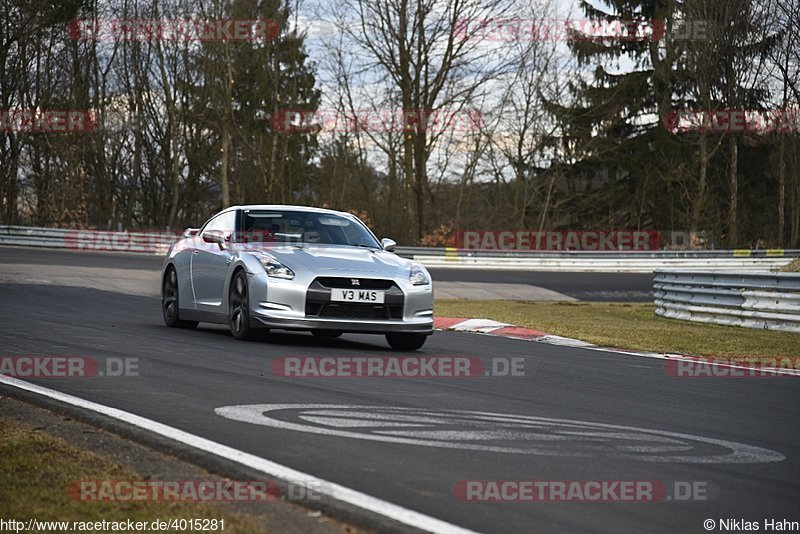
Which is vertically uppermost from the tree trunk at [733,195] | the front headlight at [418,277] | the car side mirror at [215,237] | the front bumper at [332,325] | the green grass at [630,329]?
the tree trunk at [733,195]

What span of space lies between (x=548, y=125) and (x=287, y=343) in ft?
126

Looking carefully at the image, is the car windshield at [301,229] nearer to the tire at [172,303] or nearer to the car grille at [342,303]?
the car grille at [342,303]

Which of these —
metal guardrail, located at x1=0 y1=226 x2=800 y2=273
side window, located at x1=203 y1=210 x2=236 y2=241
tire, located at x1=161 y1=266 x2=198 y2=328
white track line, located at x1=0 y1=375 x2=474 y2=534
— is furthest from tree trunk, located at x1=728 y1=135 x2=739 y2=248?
white track line, located at x1=0 y1=375 x2=474 y2=534

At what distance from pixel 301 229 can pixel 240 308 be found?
3.97 feet

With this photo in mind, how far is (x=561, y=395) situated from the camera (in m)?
8.22

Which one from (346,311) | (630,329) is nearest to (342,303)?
(346,311)

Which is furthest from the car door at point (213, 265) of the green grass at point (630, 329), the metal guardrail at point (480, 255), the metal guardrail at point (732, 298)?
the metal guardrail at point (480, 255)

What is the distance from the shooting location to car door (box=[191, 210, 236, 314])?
1215 cm

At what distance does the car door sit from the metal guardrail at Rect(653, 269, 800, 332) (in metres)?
9.43

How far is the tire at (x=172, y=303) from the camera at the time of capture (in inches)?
524

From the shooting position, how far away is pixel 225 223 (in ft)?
41.8

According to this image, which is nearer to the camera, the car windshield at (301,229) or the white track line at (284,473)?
the white track line at (284,473)

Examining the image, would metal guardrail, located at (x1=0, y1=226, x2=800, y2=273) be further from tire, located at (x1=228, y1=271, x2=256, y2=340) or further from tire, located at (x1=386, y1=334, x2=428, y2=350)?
tire, located at (x1=228, y1=271, x2=256, y2=340)

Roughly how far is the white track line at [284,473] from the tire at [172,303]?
6217 mm
